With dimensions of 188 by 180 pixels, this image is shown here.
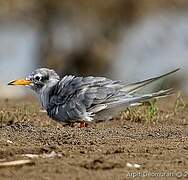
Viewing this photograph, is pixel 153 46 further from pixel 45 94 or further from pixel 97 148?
pixel 97 148

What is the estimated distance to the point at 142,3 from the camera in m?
16.2

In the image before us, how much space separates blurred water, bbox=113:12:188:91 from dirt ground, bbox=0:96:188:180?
23.6ft

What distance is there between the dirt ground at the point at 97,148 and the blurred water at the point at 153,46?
23.6 ft

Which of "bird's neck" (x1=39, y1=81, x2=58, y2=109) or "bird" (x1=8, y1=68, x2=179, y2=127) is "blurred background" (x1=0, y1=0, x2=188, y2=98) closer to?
"bird's neck" (x1=39, y1=81, x2=58, y2=109)

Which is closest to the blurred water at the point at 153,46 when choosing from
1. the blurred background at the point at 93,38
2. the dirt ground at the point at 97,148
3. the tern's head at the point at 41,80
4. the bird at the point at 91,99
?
the blurred background at the point at 93,38

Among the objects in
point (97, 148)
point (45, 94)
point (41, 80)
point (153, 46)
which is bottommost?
point (97, 148)

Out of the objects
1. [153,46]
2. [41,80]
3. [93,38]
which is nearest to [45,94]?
[41,80]

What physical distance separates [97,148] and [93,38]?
9.71 m

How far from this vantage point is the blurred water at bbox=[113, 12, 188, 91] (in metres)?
15.8

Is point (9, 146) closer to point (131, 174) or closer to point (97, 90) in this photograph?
point (131, 174)

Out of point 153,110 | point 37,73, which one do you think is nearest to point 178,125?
Answer: point 153,110

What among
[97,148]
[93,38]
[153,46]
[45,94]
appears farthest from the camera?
[153,46]

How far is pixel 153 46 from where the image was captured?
52.4 feet

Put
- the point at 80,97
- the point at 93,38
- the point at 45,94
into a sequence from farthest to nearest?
the point at 93,38
the point at 45,94
the point at 80,97
